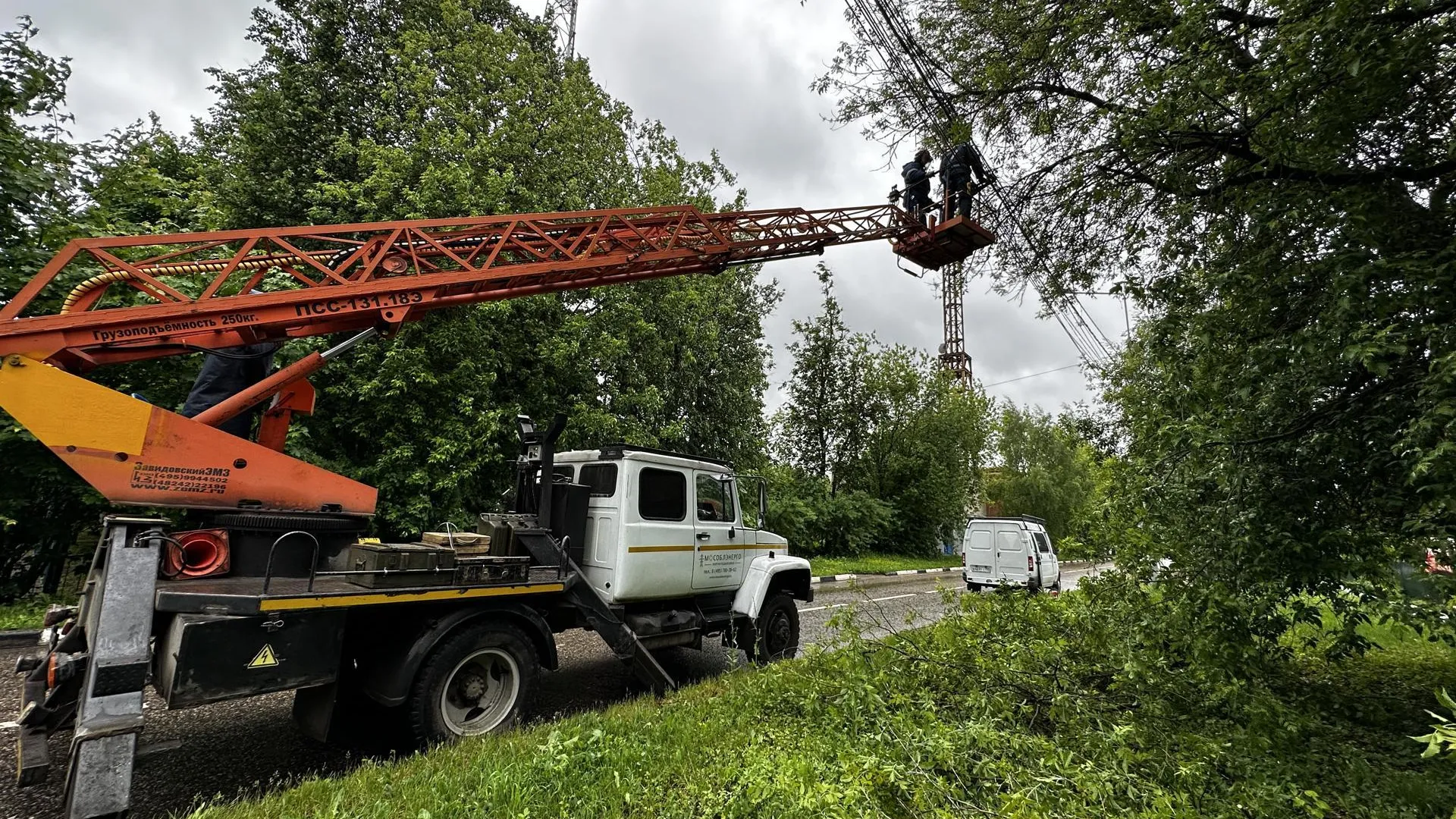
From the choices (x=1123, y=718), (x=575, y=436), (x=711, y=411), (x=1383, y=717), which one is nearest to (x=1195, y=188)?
(x=1123, y=718)

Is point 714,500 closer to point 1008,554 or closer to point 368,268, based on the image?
point 368,268

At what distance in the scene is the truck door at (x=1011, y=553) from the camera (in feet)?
45.0

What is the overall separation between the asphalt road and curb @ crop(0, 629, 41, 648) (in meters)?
0.34

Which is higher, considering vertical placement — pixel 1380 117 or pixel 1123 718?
pixel 1380 117

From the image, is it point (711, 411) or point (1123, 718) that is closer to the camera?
point (1123, 718)

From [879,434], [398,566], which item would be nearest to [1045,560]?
[879,434]

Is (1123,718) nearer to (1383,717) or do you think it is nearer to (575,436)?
(1383,717)

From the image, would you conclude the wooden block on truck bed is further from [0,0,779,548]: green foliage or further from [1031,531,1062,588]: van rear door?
[1031,531,1062,588]: van rear door

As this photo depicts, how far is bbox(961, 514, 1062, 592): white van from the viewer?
13.7 metres

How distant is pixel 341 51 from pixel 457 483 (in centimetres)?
1113

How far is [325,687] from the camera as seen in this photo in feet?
12.3

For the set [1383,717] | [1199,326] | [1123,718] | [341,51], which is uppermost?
[341,51]

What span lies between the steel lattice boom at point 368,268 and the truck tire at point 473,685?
8.54 feet

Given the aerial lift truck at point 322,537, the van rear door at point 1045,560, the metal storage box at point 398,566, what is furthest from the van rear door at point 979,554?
the metal storage box at point 398,566
